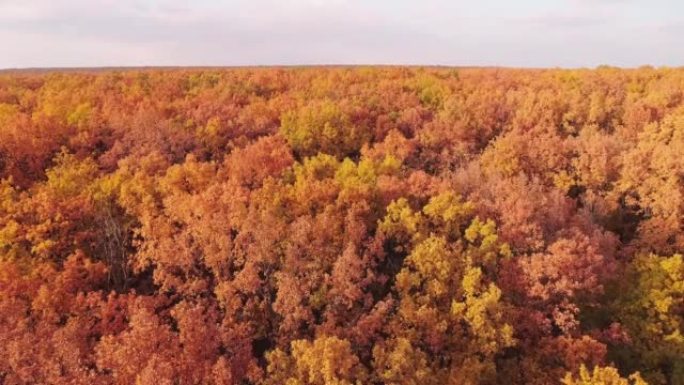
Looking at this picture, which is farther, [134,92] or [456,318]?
[134,92]

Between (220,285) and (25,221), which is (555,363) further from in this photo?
(25,221)

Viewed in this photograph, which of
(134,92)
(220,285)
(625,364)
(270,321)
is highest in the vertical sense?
(134,92)

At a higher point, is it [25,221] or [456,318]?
[25,221]

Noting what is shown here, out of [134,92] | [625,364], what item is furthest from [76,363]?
[134,92]

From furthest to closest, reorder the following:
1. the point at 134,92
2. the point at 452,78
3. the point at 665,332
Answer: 1. the point at 452,78
2. the point at 134,92
3. the point at 665,332

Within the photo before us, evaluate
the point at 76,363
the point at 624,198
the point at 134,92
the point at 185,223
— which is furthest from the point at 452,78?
the point at 76,363

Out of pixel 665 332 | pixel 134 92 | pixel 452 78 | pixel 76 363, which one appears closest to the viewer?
pixel 76 363
